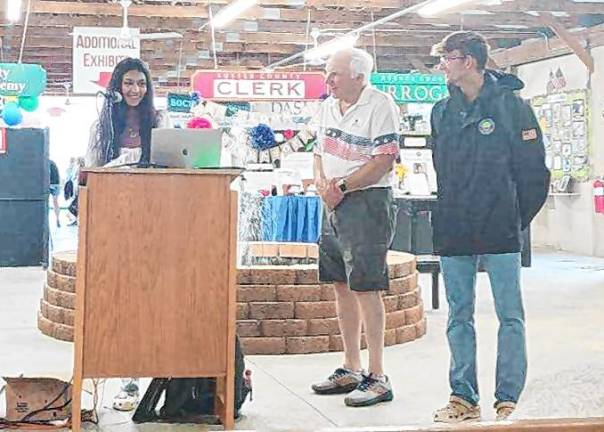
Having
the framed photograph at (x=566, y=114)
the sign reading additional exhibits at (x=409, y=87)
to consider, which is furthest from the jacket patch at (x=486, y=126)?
the framed photograph at (x=566, y=114)

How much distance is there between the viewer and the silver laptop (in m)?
3.32

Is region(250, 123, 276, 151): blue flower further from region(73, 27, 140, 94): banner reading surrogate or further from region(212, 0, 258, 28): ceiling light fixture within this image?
region(73, 27, 140, 94): banner reading surrogate

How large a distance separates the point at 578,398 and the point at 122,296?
82.2 inches

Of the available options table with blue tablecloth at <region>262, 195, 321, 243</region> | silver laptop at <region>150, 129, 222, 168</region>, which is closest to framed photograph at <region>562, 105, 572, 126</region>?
table with blue tablecloth at <region>262, 195, 321, 243</region>

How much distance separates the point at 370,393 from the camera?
378cm

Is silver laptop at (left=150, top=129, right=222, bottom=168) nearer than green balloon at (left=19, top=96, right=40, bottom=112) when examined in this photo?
Yes

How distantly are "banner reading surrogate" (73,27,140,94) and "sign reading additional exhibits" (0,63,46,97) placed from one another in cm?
97

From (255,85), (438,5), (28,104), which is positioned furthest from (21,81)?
(438,5)

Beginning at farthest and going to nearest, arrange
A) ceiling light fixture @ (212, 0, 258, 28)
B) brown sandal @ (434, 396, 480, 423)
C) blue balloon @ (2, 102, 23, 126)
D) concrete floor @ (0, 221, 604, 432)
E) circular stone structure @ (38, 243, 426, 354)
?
ceiling light fixture @ (212, 0, 258, 28) → blue balloon @ (2, 102, 23, 126) → circular stone structure @ (38, 243, 426, 354) → brown sandal @ (434, 396, 480, 423) → concrete floor @ (0, 221, 604, 432)

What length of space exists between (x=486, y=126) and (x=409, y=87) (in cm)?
751

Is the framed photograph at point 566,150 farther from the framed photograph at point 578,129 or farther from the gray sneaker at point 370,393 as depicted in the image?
the gray sneaker at point 370,393

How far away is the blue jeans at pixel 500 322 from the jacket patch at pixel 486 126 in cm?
44

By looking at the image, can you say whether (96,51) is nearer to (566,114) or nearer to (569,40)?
(569,40)

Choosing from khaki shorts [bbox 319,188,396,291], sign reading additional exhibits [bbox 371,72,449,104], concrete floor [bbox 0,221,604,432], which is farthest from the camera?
sign reading additional exhibits [bbox 371,72,449,104]
